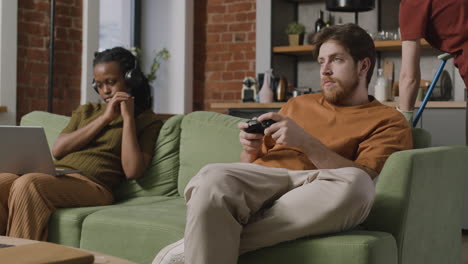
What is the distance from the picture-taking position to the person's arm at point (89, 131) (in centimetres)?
294

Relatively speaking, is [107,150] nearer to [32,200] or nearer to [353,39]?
[32,200]

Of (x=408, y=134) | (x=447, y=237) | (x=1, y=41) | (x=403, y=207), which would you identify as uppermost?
(x=1, y=41)

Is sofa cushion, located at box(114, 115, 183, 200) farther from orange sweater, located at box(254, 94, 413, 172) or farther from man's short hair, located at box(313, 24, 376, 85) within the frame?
man's short hair, located at box(313, 24, 376, 85)

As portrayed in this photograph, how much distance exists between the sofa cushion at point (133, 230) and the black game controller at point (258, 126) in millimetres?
406

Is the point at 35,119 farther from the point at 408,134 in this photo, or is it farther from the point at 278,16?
the point at 278,16

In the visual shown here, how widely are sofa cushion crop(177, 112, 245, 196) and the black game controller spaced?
1.96 feet

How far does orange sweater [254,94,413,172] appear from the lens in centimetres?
216

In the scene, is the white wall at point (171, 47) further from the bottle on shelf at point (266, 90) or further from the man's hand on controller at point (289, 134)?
the man's hand on controller at point (289, 134)

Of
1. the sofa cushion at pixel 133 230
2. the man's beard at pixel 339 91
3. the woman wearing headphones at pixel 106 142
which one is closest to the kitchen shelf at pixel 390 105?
the woman wearing headphones at pixel 106 142

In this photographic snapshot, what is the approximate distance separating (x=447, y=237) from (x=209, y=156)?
103 cm

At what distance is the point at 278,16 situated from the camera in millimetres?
5344

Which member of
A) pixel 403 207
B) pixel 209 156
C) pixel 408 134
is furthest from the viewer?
pixel 209 156

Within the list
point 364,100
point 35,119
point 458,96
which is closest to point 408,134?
point 364,100

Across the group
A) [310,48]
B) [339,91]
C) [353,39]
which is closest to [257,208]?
[339,91]
